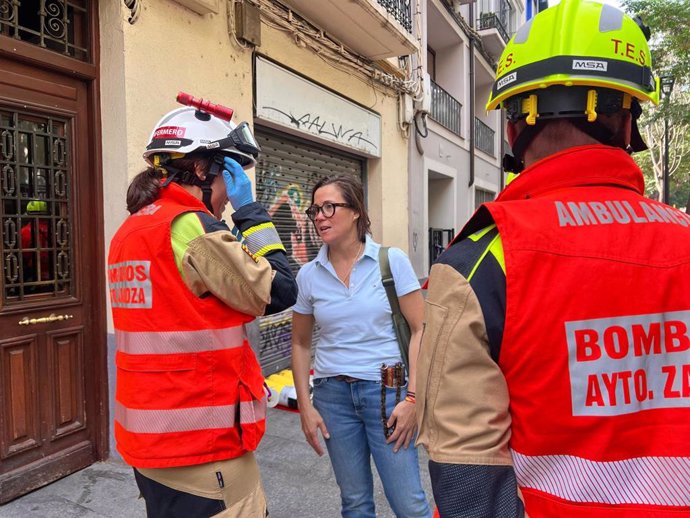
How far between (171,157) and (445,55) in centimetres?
1271

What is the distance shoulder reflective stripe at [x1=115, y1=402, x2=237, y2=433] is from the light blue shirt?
740 mm

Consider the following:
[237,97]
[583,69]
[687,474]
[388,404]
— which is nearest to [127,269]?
[388,404]

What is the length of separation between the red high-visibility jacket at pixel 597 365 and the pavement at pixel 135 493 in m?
2.56

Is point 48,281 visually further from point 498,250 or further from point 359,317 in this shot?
point 498,250

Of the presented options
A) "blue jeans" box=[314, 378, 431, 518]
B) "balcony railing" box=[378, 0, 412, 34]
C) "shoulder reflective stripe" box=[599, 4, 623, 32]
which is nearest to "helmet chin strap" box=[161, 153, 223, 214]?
"blue jeans" box=[314, 378, 431, 518]

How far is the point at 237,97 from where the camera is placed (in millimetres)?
5070

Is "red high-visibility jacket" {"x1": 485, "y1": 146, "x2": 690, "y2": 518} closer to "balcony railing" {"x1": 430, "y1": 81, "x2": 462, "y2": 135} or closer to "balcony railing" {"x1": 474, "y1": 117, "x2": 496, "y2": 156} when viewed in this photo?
"balcony railing" {"x1": 430, "y1": 81, "x2": 462, "y2": 135}

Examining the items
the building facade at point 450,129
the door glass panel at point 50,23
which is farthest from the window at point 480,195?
the door glass panel at point 50,23

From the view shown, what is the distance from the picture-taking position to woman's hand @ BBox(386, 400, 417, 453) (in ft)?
7.24

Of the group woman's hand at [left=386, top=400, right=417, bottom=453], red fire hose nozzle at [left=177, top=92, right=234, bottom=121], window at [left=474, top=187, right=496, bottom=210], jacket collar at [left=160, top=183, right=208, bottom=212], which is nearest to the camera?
jacket collar at [left=160, top=183, right=208, bottom=212]

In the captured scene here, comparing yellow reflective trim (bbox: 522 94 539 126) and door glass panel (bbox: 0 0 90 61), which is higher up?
door glass panel (bbox: 0 0 90 61)

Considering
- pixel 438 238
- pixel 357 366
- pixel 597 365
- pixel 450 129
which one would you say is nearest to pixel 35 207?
pixel 357 366

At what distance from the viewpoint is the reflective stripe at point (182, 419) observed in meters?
1.65

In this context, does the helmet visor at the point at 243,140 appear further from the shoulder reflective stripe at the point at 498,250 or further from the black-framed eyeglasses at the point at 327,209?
the shoulder reflective stripe at the point at 498,250
